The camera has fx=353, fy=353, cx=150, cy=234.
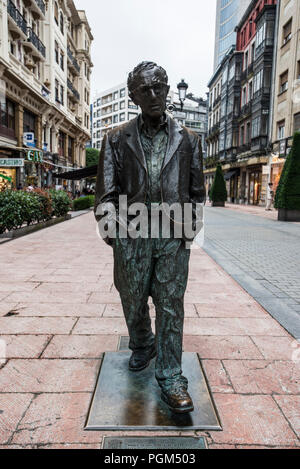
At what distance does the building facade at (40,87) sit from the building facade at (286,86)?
16.2m

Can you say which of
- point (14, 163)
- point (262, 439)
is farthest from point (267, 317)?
point (14, 163)

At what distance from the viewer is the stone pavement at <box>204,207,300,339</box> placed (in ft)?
13.5

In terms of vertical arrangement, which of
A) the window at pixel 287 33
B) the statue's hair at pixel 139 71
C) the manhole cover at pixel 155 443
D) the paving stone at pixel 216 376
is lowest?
the manhole cover at pixel 155 443

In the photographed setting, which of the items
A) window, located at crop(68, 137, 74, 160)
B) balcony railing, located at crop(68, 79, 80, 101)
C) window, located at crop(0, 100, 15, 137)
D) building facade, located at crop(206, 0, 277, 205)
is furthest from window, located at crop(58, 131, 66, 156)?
building facade, located at crop(206, 0, 277, 205)

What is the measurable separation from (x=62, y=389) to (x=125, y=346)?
0.76m

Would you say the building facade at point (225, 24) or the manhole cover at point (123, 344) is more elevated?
the building facade at point (225, 24)

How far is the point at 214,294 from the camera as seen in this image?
181 inches

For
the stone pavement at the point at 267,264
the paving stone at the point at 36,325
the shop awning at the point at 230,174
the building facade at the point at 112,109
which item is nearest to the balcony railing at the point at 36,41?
the shop awning at the point at 230,174

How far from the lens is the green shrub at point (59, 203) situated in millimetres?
13953

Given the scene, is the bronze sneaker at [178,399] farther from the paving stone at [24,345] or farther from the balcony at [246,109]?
the balcony at [246,109]

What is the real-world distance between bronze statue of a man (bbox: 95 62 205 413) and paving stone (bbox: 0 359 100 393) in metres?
0.61

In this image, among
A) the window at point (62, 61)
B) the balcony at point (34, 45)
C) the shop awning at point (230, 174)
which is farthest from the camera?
the shop awning at point (230, 174)

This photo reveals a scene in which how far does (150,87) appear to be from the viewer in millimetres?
2023

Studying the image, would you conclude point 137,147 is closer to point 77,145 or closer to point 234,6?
point 77,145
